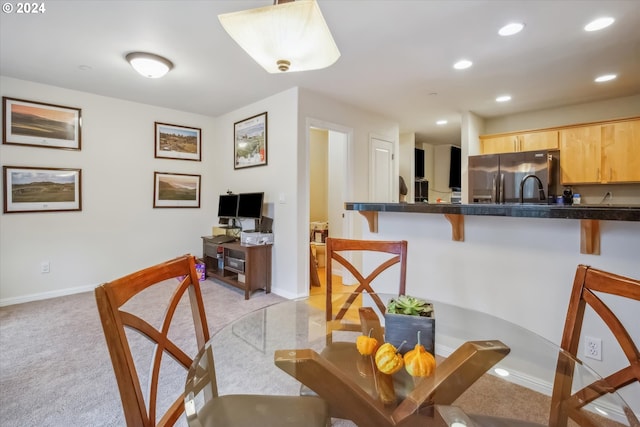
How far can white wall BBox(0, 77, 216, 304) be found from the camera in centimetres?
338

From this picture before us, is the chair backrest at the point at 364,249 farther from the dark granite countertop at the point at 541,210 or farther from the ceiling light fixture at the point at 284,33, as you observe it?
the ceiling light fixture at the point at 284,33

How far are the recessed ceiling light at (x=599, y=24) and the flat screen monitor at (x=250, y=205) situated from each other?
3.35 metres

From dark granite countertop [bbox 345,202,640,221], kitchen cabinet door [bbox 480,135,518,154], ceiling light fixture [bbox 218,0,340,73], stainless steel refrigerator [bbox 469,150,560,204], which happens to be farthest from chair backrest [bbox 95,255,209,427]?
kitchen cabinet door [bbox 480,135,518,154]

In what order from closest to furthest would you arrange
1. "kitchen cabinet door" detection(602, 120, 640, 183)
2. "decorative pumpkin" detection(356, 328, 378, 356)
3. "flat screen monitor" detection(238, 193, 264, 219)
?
"decorative pumpkin" detection(356, 328, 378, 356) → "kitchen cabinet door" detection(602, 120, 640, 183) → "flat screen monitor" detection(238, 193, 264, 219)

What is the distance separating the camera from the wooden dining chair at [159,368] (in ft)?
2.60

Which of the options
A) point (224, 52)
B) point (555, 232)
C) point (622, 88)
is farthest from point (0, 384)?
point (622, 88)

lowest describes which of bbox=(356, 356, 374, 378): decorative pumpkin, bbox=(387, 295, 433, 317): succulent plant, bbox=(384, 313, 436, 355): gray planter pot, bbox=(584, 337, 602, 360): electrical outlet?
bbox=(584, 337, 602, 360): electrical outlet

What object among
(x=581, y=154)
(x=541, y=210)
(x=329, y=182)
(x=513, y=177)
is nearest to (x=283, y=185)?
(x=329, y=182)

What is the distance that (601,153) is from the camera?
3809 mm

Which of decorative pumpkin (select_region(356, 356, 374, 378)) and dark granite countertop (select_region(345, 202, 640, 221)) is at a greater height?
dark granite countertop (select_region(345, 202, 640, 221))

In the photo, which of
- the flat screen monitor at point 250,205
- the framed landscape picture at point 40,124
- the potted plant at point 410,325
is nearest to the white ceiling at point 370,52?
the framed landscape picture at point 40,124

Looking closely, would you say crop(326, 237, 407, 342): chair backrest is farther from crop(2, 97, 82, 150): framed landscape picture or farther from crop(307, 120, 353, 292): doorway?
crop(2, 97, 82, 150): framed landscape picture

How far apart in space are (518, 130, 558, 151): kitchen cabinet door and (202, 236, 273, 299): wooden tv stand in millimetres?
3901

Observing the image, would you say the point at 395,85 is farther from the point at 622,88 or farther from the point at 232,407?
the point at 232,407
